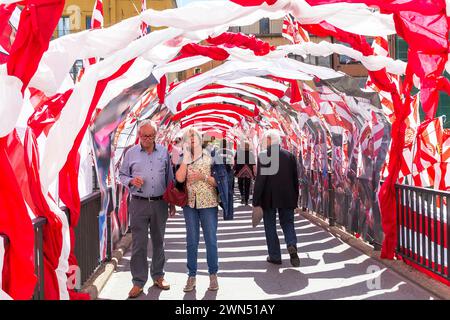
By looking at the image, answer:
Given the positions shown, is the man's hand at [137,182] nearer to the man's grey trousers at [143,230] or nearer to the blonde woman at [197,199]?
the man's grey trousers at [143,230]

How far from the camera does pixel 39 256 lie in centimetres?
561

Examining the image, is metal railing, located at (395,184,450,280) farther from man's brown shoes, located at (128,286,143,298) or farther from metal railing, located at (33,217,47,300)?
metal railing, located at (33,217,47,300)

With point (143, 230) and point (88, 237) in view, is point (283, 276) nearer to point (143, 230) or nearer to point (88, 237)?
point (143, 230)

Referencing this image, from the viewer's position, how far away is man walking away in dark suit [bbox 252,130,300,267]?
9148 millimetres

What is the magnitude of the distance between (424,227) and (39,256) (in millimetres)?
4552

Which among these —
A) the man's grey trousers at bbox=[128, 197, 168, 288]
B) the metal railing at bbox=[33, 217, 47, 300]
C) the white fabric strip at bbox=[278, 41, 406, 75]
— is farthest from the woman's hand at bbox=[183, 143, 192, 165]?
the white fabric strip at bbox=[278, 41, 406, 75]

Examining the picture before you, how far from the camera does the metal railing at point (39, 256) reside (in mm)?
5500

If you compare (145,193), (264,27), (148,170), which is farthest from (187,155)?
(264,27)

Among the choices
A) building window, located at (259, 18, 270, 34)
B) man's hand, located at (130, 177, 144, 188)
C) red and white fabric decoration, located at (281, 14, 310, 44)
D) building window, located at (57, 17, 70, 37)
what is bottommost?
man's hand, located at (130, 177, 144, 188)

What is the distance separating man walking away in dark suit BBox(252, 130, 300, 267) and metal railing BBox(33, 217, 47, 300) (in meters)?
4.04

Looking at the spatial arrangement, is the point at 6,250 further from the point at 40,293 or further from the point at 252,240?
the point at 252,240

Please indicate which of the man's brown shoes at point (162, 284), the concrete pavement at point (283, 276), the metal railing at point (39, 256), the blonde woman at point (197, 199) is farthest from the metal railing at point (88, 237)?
the blonde woman at point (197, 199)
